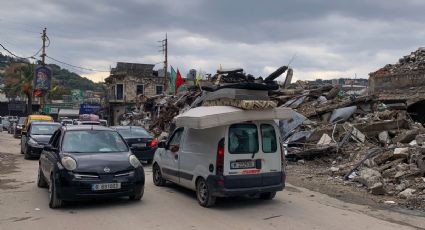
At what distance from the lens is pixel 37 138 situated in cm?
1875

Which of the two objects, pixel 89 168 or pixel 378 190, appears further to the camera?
pixel 378 190

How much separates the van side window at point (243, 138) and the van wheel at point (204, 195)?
94cm

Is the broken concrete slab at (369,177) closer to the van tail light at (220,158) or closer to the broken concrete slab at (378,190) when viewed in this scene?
the broken concrete slab at (378,190)

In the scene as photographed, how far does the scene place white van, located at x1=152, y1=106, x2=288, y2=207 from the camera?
8508 mm

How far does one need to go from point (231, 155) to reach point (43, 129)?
45.3 feet

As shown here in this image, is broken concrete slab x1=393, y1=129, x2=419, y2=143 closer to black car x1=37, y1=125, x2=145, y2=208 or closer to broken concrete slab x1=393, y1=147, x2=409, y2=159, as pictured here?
broken concrete slab x1=393, y1=147, x2=409, y2=159

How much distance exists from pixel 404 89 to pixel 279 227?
17001mm

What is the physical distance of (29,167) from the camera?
1602 centimetres

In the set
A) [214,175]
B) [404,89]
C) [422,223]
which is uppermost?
[404,89]

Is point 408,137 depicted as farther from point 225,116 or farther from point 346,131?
point 225,116

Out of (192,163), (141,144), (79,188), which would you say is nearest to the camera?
(79,188)

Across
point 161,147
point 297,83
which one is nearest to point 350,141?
point 161,147

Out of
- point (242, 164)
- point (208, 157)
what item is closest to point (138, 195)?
point (208, 157)

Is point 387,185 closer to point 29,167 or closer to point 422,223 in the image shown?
point 422,223
